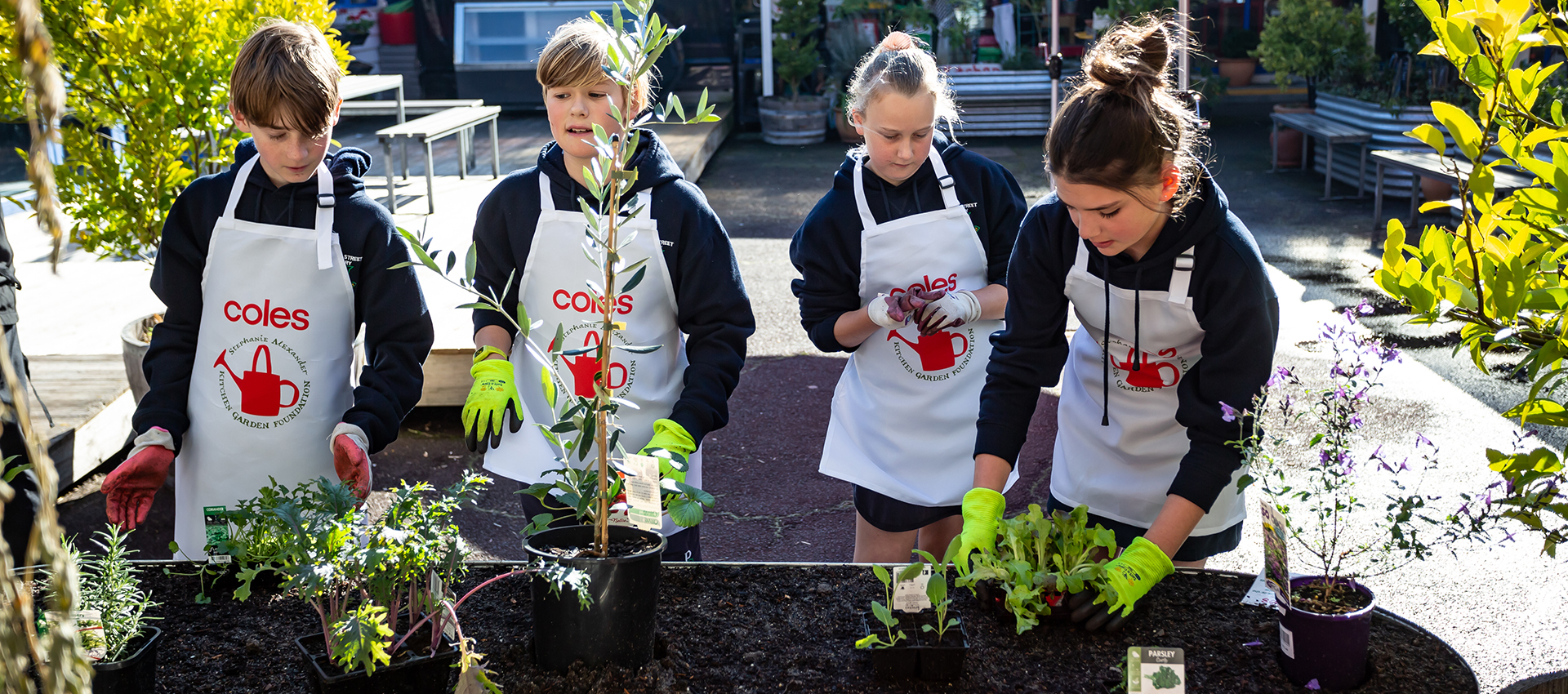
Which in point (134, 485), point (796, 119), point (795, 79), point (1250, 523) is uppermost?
point (795, 79)

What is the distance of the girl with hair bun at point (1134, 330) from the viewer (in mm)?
1550

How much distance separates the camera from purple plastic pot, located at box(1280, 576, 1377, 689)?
1.32m

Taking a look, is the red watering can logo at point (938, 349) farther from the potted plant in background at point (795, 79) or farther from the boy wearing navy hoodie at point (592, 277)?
the potted plant in background at point (795, 79)

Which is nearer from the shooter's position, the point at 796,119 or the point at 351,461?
the point at 351,461

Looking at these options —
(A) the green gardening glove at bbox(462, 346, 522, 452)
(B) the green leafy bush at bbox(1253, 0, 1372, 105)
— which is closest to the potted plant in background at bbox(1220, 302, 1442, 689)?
(A) the green gardening glove at bbox(462, 346, 522, 452)

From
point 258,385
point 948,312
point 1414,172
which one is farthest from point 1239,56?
point 258,385

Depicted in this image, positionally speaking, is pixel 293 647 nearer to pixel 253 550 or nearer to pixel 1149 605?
pixel 253 550

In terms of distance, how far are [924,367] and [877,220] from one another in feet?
1.00

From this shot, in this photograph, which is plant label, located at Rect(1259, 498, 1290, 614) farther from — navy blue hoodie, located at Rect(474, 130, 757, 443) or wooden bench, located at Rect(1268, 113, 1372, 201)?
wooden bench, located at Rect(1268, 113, 1372, 201)

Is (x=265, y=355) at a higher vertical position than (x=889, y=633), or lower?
higher

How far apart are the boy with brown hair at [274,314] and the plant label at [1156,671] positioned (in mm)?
1252

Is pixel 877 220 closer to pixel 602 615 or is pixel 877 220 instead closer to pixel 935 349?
pixel 935 349

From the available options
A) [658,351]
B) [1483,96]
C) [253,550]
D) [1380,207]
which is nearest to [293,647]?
[253,550]

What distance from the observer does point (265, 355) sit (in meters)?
2.03
